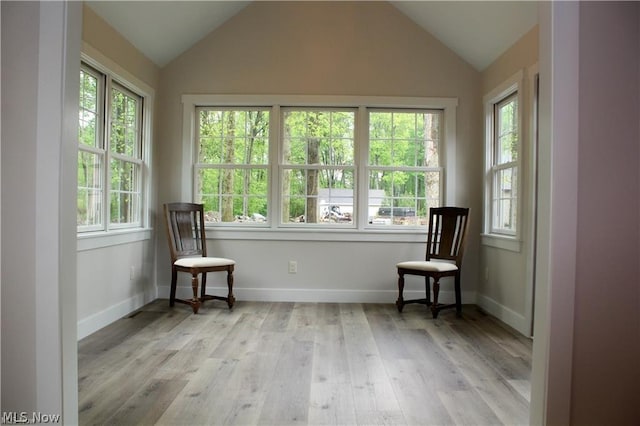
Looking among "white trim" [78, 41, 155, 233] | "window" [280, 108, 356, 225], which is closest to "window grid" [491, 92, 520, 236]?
"window" [280, 108, 356, 225]

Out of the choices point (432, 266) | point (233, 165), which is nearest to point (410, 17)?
point (233, 165)

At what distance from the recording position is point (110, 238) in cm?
333

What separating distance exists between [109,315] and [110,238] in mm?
602

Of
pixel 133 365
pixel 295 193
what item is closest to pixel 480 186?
pixel 295 193

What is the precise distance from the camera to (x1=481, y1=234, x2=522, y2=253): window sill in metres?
3.34

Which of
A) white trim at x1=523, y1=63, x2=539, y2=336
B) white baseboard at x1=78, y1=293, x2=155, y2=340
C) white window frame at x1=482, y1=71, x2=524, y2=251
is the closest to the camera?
white baseboard at x1=78, y1=293, x2=155, y2=340

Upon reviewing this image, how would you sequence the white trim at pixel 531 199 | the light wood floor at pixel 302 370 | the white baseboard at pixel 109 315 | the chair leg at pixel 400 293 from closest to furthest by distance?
the light wood floor at pixel 302 370 < the white baseboard at pixel 109 315 < the white trim at pixel 531 199 < the chair leg at pixel 400 293

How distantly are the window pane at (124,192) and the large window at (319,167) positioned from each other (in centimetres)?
55

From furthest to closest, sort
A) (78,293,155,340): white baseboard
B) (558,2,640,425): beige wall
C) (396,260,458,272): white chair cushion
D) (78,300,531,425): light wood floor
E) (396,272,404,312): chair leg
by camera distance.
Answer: (396,272,404,312): chair leg → (396,260,458,272): white chair cushion → (78,293,155,340): white baseboard → (78,300,531,425): light wood floor → (558,2,640,425): beige wall

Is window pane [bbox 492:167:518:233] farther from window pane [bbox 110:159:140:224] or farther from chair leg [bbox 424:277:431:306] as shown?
window pane [bbox 110:159:140:224]

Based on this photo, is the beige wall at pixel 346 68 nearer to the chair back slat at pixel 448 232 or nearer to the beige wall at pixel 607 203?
the chair back slat at pixel 448 232

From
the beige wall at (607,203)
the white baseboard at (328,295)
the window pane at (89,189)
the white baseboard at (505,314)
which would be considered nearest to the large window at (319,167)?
the white baseboard at (328,295)

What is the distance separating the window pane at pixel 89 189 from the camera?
10.0 ft

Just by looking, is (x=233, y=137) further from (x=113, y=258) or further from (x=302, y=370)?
(x=302, y=370)
